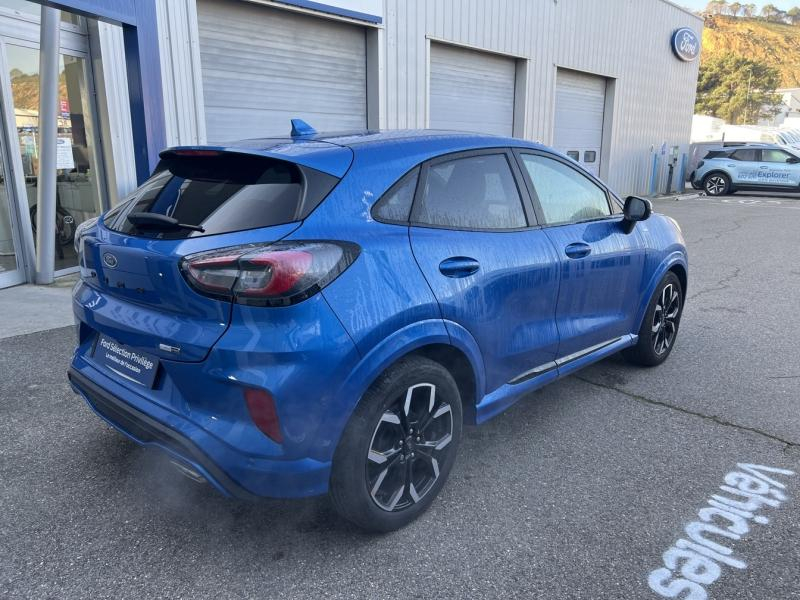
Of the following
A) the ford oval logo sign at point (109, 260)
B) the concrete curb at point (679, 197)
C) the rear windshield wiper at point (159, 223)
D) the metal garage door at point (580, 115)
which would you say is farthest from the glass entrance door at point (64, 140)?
the concrete curb at point (679, 197)

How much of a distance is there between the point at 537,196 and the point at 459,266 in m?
0.89

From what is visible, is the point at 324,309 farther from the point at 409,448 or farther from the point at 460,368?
the point at 460,368

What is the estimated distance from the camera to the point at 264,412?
7.18ft

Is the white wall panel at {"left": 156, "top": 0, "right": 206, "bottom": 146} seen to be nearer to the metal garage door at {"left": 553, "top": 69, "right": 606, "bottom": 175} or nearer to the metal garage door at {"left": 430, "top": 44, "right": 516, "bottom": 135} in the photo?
the metal garage door at {"left": 430, "top": 44, "right": 516, "bottom": 135}

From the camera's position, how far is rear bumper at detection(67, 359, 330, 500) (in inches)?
87.1

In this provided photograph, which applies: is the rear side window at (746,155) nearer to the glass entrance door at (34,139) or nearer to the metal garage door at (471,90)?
the metal garage door at (471,90)

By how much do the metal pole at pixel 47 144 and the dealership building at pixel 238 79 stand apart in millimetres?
15

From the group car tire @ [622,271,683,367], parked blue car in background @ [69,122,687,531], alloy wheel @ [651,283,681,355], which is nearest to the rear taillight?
parked blue car in background @ [69,122,687,531]

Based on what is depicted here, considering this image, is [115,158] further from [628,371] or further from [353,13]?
[628,371]

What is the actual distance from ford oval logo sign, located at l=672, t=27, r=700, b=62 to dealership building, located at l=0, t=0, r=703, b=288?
432cm

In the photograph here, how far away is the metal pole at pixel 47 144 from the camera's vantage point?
6.40 m

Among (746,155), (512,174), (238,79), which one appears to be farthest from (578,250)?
(746,155)

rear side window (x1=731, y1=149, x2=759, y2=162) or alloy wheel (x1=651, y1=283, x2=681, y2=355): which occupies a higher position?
rear side window (x1=731, y1=149, x2=759, y2=162)

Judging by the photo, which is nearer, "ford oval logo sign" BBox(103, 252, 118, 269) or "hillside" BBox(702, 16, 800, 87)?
"ford oval logo sign" BBox(103, 252, 118, 269)
